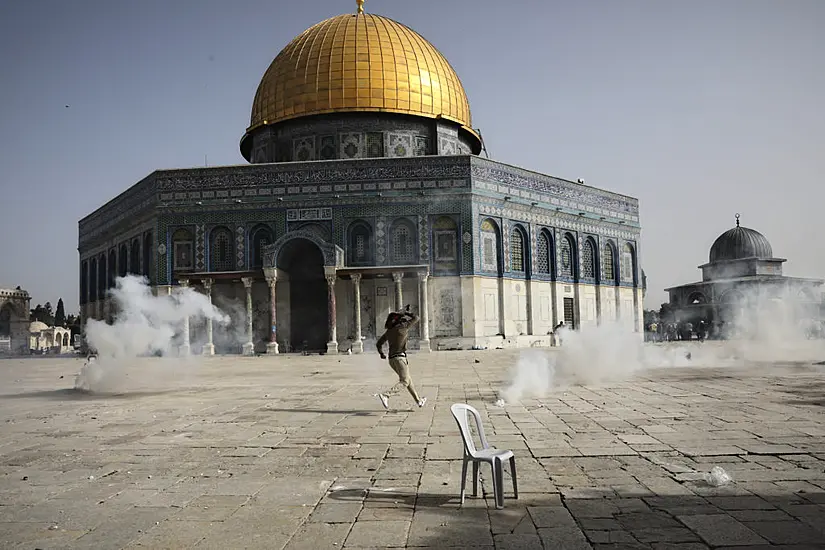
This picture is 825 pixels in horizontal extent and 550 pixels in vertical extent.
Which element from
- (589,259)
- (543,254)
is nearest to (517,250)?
(543,254)

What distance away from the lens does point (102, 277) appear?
42.2 m

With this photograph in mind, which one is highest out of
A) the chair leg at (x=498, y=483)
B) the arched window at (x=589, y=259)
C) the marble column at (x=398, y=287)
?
the arched window at (x=589, y=259)

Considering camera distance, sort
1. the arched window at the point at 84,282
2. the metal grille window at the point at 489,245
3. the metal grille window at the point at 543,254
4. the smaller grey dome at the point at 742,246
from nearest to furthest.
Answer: the metal grille window at the point at 489,245, the metal grille window at the point at 543,254, the arched window at the point at 84,282, the smaller grey dome at the point at 742,246

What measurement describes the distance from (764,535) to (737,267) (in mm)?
54690

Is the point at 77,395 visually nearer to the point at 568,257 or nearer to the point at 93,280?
the point at 568,257

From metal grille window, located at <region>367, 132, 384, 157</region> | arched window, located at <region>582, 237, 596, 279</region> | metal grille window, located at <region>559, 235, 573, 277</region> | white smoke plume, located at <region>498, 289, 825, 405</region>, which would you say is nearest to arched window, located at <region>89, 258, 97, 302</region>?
metal grille window, located at <region>367, 132, 384, 157</region>

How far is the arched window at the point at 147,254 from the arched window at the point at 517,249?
56.4ft

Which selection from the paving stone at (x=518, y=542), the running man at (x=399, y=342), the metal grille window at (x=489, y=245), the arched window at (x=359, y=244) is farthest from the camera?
the metal grille window at (x=489, y=245)

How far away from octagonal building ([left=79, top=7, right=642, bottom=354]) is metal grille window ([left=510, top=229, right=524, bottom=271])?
7 cm

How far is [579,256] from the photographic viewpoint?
38.0 m

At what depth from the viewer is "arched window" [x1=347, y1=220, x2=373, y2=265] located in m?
32.5

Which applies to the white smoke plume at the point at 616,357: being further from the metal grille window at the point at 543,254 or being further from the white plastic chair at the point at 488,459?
the metal grille window at the point at 543,254

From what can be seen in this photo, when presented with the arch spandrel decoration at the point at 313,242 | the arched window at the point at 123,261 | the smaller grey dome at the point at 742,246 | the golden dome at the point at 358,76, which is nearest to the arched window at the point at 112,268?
the arched window at the point at 123,261

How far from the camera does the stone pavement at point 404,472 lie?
469cm
